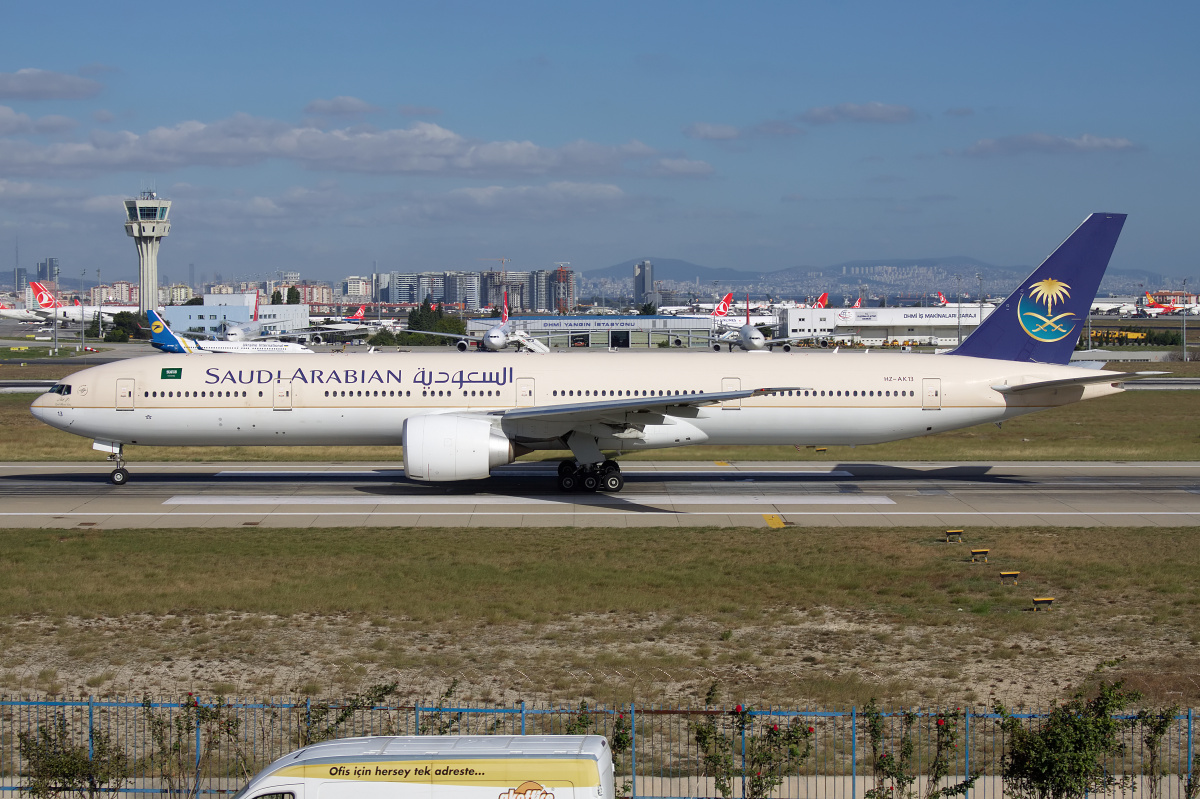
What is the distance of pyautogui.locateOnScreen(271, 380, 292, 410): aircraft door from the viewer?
1296 inches

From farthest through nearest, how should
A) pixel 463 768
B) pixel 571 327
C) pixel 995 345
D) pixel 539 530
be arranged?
1. pixel 571 327
2. pixel 995 345
3. pixel 539 530
4. pixel 463 768

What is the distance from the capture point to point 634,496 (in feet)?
108

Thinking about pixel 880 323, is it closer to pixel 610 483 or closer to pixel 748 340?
pixel 748 340

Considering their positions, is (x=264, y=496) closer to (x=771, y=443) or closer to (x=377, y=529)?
(x=377, y=529)

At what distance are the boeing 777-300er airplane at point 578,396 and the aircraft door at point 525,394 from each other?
45 millimetres

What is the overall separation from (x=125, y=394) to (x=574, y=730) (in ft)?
85.5

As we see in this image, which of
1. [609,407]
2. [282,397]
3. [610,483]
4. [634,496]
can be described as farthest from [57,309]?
[609,407]

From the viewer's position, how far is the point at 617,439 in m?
32.8

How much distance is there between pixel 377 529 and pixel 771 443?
13.8m

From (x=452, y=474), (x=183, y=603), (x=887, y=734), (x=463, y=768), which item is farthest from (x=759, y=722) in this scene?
(x=452, y=474)

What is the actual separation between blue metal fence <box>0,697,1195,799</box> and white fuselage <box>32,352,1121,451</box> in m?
17.8

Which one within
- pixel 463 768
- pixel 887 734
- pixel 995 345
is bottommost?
pixel 887 734

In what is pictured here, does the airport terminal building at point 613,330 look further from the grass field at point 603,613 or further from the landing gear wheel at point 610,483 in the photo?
the grass field at point 603,613

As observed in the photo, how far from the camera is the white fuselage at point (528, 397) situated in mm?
32938
